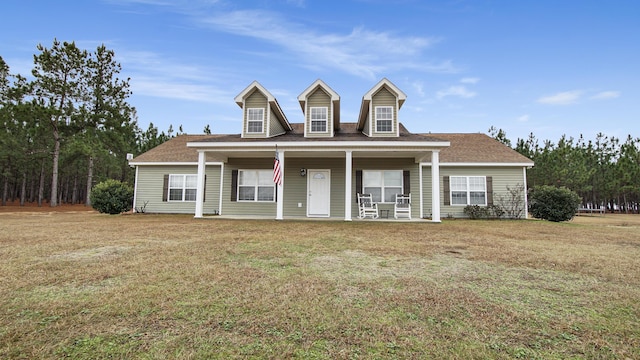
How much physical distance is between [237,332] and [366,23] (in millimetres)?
14576

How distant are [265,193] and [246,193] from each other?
2.97 ft

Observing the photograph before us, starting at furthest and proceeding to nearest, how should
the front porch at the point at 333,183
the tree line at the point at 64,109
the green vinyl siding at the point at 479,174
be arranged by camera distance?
the tree line at the point at 64,109 → the green vinyl siding at the point at 479,174 → the front porch at the point at 333,183

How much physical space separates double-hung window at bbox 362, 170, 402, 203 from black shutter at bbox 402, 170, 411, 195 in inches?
6.8

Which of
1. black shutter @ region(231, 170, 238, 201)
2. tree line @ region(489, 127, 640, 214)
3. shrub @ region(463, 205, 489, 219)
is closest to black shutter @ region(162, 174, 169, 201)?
black shutter @ region(231, 170, 238, 201)

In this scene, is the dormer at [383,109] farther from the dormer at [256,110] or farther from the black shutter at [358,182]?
the dormer at [256,110]

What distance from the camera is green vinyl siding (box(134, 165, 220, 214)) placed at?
14.0 meters

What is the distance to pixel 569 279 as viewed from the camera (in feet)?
11.9

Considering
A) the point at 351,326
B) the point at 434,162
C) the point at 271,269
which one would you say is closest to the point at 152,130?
the point at 434,162

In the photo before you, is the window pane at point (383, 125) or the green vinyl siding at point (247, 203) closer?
the window pane at point (383, 125)

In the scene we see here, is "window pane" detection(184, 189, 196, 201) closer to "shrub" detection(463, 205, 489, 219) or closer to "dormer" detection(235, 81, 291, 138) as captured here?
"dormer" detection(235, 81, 291, 138)

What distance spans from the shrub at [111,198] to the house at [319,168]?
2.72ft

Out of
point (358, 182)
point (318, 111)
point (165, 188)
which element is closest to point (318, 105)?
point (318, 111)

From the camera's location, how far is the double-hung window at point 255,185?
13.2 m

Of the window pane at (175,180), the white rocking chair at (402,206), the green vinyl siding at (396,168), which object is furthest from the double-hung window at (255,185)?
the white rocking chair at (402,206)
